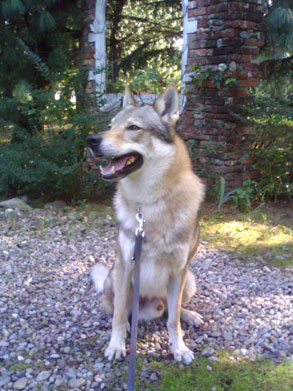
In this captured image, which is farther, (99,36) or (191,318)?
(99,36)

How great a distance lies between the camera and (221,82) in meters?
5.46

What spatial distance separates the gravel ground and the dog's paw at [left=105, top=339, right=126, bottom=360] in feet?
0.21

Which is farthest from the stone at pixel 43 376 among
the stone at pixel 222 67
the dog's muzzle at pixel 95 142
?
the stone at pixel 222 67

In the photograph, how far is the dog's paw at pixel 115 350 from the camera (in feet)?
8.44

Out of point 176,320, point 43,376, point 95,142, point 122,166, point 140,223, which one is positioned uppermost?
point 95,142

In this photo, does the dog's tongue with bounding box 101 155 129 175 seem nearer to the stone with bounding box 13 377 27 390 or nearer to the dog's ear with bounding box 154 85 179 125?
the dog's ear with bounding box 154 85 179 125

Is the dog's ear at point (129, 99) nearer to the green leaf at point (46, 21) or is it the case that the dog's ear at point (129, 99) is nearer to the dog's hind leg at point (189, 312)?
the dog's hind leg at point (189, 312)

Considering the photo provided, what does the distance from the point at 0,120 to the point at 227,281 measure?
4103mm

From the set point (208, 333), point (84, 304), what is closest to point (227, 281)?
point (208, 333)

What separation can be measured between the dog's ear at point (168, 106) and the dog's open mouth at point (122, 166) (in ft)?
1.33

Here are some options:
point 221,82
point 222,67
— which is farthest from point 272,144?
point 222,67

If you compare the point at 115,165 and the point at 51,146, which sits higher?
the point at 115,165

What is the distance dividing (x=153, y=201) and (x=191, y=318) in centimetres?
111

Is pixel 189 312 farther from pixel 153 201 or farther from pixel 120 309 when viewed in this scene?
pixel 153 201
